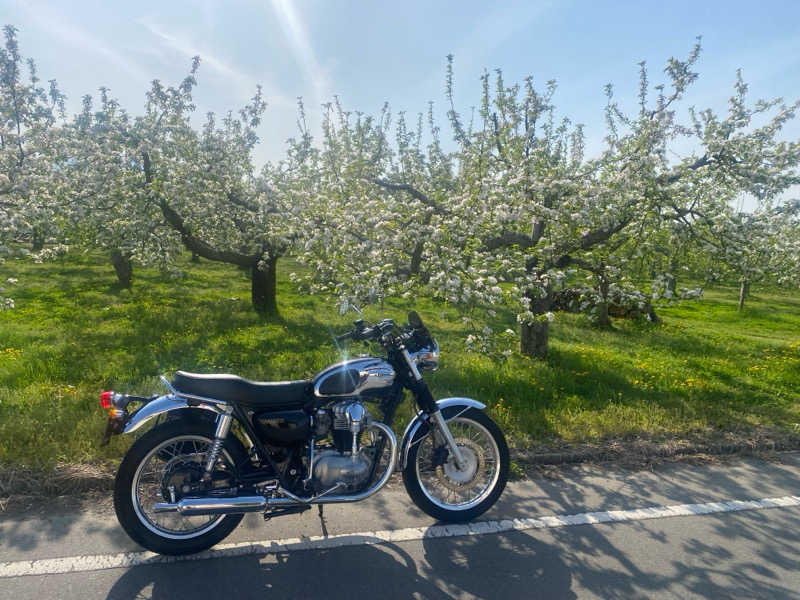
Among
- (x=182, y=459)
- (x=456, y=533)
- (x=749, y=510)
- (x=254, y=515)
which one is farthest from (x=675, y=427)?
(x=182, y=459)

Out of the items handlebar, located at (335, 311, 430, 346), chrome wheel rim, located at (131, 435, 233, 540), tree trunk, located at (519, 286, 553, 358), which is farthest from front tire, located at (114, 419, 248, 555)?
tree trunk, located at (519, 286, 553, 358)

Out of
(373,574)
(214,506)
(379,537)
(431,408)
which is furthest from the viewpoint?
(431,408)

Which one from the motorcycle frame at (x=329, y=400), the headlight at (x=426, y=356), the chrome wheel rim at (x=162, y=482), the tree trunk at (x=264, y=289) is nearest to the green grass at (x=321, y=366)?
the tree trunk at (x=264, y=289)

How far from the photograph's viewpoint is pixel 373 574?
3.13 metres

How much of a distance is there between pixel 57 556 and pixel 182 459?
88 cm

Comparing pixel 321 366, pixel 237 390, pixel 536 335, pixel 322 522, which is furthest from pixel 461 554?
pixel 536 335

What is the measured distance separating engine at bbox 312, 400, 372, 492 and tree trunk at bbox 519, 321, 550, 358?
6.65 metres

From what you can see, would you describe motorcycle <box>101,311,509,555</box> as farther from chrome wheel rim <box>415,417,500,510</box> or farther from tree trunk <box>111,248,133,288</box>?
tree trunk <box>111,248,133,288</box>

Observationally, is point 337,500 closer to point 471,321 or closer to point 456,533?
point 456,533

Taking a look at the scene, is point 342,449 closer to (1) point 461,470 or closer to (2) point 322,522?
(2) point 322,522

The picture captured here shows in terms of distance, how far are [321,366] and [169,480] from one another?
444 cm

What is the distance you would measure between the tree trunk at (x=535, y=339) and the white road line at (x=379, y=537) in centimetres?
551

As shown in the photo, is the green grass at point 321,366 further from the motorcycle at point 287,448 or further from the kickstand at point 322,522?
the kickstand at point 322,522

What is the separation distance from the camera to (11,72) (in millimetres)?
9070
